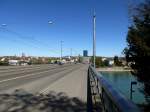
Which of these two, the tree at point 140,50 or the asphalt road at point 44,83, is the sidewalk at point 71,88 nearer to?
the asphalt road at point 44,83

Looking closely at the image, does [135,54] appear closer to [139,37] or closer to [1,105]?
[139,37]

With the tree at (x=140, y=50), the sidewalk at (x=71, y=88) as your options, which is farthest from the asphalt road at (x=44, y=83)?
the tree at (x=140, y=50)

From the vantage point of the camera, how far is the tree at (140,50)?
28281mm

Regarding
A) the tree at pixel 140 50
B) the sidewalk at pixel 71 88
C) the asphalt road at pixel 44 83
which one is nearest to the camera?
the sidewalk at pixel 71 88

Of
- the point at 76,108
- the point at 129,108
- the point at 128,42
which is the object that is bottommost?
the point at 76,108

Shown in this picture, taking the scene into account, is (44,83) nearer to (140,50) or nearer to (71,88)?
(71,88)

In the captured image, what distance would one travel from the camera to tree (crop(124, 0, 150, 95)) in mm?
28281

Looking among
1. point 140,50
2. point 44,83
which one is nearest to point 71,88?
point 44,83

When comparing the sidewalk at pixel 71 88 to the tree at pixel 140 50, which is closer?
the sidewalk at pixel 71 88

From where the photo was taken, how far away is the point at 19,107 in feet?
37.0

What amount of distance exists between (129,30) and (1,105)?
21.1 meters

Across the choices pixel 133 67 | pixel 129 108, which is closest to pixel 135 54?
pixel 133 67

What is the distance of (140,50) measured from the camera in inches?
1194

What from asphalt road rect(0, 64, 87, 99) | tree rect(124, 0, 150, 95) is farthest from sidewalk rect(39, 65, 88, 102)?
tree rect(124, 0, 150, 95)
